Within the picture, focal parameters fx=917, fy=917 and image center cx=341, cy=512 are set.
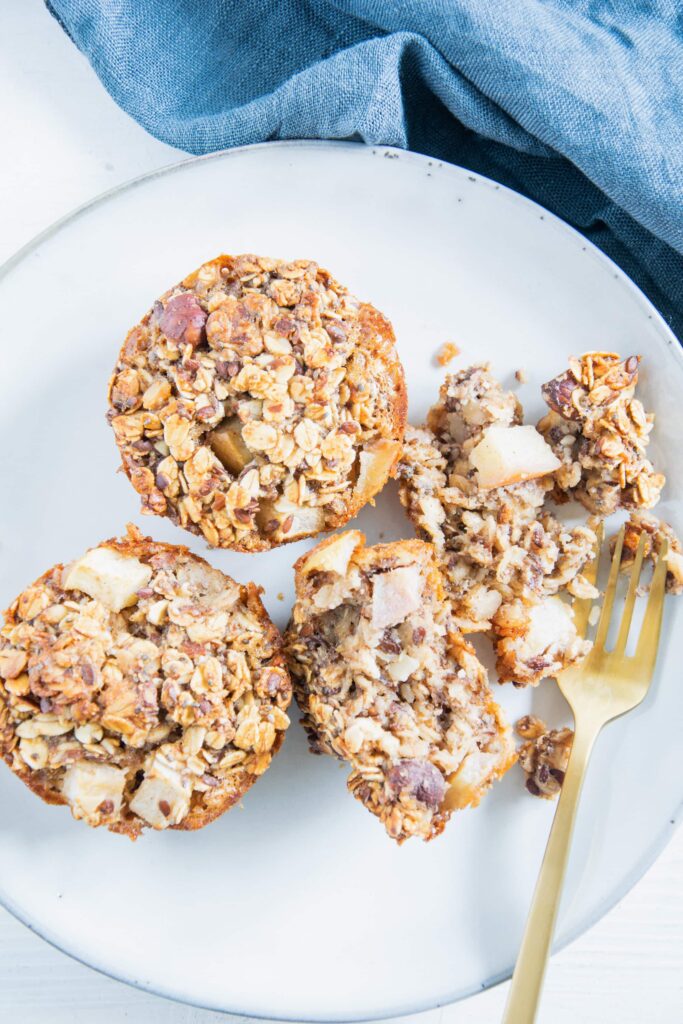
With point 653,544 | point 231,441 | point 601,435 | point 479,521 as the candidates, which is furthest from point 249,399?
point 653,544

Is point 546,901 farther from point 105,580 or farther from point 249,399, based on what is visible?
point 249,399

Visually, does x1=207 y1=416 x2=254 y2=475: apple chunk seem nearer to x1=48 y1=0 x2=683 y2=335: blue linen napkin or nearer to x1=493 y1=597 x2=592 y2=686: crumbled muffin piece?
x1=493 y1=597 x2=592 y2=686: crumbled muffin piece

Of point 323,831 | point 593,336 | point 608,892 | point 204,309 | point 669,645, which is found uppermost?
point 204,309

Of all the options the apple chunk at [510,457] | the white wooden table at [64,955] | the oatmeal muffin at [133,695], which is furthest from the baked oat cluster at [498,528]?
the white wooden table at [64,955]

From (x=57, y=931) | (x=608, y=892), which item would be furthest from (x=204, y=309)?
(x=608, y=892)

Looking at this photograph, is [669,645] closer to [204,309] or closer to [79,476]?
[204,309]

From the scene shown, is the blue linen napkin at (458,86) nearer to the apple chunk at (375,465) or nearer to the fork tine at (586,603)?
the fork tine at (586,603)
